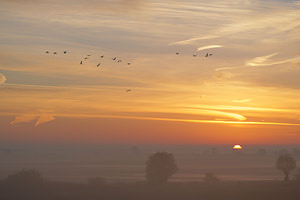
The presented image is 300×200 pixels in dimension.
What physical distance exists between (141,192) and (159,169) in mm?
24079

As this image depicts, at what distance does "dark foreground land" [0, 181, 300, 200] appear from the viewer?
87.6m

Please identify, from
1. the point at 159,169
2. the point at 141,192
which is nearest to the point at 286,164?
the point at 159,169

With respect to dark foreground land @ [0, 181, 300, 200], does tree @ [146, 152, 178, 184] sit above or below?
above

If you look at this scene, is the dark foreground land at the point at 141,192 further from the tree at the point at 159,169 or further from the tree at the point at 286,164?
the tree at the point at 286,164

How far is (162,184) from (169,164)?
708 centimetres

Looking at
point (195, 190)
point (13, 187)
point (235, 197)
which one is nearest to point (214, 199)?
point (235, 197)

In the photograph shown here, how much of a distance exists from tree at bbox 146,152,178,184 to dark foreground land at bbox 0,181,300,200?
1232 centimetres

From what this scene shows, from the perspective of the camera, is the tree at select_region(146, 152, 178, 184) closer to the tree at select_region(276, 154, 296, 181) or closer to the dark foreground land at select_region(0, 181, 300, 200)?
the dark foreground land at select_region(0, 181, 300, 200)

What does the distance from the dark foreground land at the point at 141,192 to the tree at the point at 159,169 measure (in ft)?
40.4

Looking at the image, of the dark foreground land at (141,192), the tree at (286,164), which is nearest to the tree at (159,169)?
the dark foreground land at (141,192)

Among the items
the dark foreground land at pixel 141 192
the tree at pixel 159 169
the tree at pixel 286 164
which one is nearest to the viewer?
the dark foreground land at pixel 141 192

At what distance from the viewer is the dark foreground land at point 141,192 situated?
87.6 metres

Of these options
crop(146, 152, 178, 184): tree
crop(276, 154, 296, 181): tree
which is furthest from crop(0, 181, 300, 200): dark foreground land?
crop(276, 154, 296, 181): tree

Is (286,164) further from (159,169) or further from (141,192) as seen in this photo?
(141,192)
